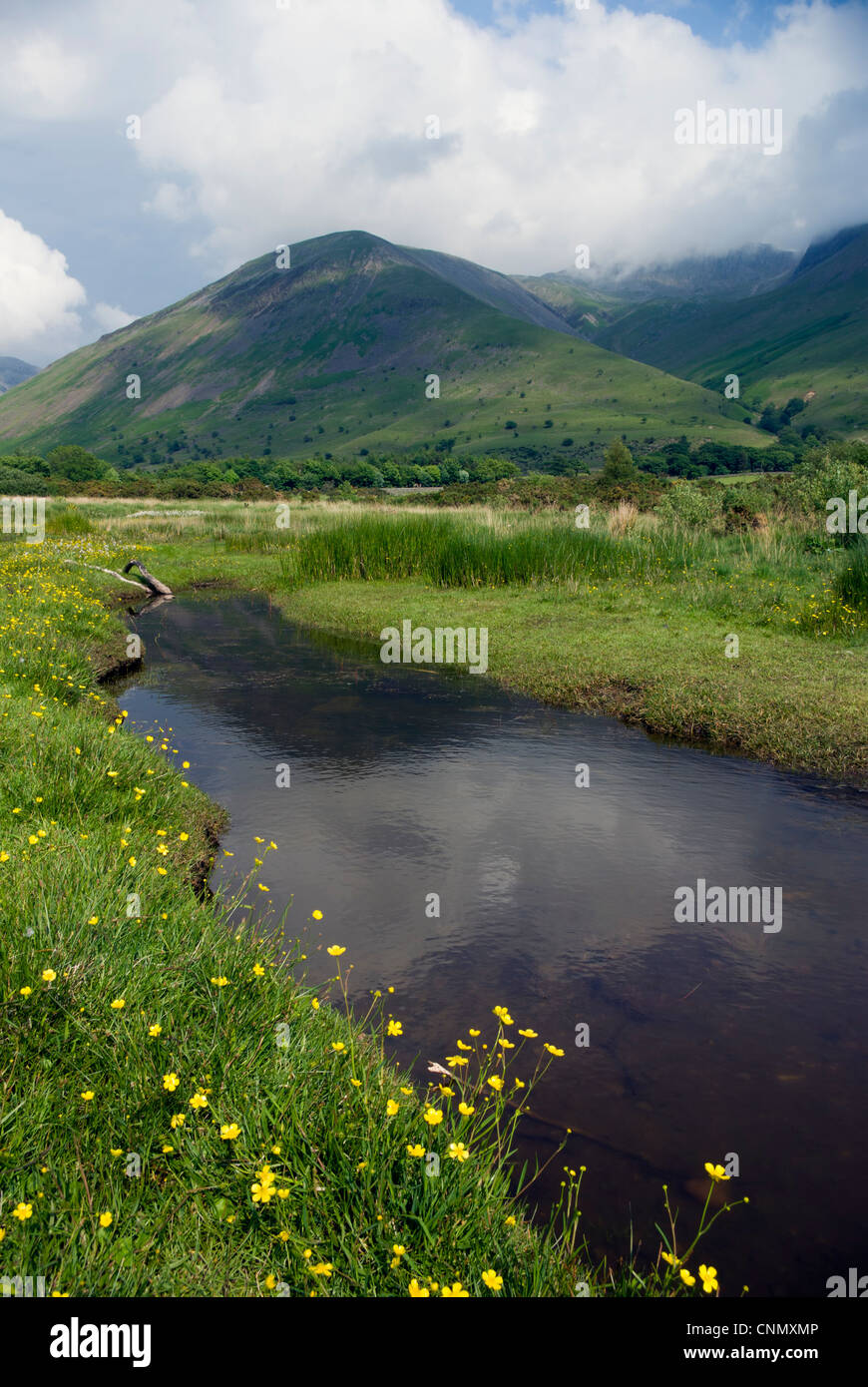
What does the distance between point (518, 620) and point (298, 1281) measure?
18.1m

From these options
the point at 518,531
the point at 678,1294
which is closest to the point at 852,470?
the point at 518,531

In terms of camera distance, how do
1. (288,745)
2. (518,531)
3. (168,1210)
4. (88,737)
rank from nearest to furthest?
(168,1210) < (88,737) < (288,745) < (518,531)

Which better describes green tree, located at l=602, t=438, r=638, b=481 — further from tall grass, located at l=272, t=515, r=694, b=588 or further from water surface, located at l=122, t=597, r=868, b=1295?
water surface, located at l=122, t=597, r=868, b=1295

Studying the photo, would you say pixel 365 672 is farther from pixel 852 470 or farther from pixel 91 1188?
pixel 852 470

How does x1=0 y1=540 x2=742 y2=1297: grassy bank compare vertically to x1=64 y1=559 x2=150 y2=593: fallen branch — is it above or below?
below

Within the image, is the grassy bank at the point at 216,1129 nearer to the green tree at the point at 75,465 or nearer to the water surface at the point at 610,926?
the water surface at the point at 610,926

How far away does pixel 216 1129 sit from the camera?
13.3 ft

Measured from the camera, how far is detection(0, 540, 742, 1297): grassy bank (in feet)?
11.3

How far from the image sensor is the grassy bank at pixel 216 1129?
345 centimetres

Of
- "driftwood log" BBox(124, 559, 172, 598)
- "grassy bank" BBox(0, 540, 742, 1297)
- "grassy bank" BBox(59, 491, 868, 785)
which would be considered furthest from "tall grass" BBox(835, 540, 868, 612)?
"driftwood log" BBox(124, 559, 172, 598)

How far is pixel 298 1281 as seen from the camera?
3414 millimetres

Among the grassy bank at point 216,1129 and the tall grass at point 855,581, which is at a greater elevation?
the tall grass at point 855,581

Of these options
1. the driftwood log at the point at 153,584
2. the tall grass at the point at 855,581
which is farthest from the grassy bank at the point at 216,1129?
the driftwood log at the point at 153,584

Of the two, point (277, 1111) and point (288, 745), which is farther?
point (288, 745)
